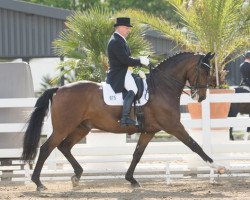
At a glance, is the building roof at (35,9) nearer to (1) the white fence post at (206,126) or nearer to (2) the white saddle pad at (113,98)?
(1) the white fence post at (206,126)

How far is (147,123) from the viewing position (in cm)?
1159

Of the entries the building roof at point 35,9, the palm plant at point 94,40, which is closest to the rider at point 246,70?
the palm plant at point 94,40

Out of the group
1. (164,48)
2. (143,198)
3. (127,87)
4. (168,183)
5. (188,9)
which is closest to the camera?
(143,198)

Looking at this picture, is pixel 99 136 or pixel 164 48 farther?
pixel 164 48

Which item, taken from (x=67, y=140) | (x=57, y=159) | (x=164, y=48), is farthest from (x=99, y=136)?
(x=164, y=48)

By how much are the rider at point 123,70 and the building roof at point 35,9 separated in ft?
42.1

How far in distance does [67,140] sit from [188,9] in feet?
14.0

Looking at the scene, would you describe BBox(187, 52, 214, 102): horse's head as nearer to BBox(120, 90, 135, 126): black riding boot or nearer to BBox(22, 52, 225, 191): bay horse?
BBox(22, 52, 225, 191): bay horse

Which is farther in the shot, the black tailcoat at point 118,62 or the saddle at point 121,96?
the saddle at point 121,96

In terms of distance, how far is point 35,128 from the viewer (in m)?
11.7

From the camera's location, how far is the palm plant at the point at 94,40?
1590 centimetres

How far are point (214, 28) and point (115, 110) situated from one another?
3.64m

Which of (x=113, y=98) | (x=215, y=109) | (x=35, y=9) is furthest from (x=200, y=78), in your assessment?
(x=35, y=9)

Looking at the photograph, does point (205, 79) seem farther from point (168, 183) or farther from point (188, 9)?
point (188, 9)
